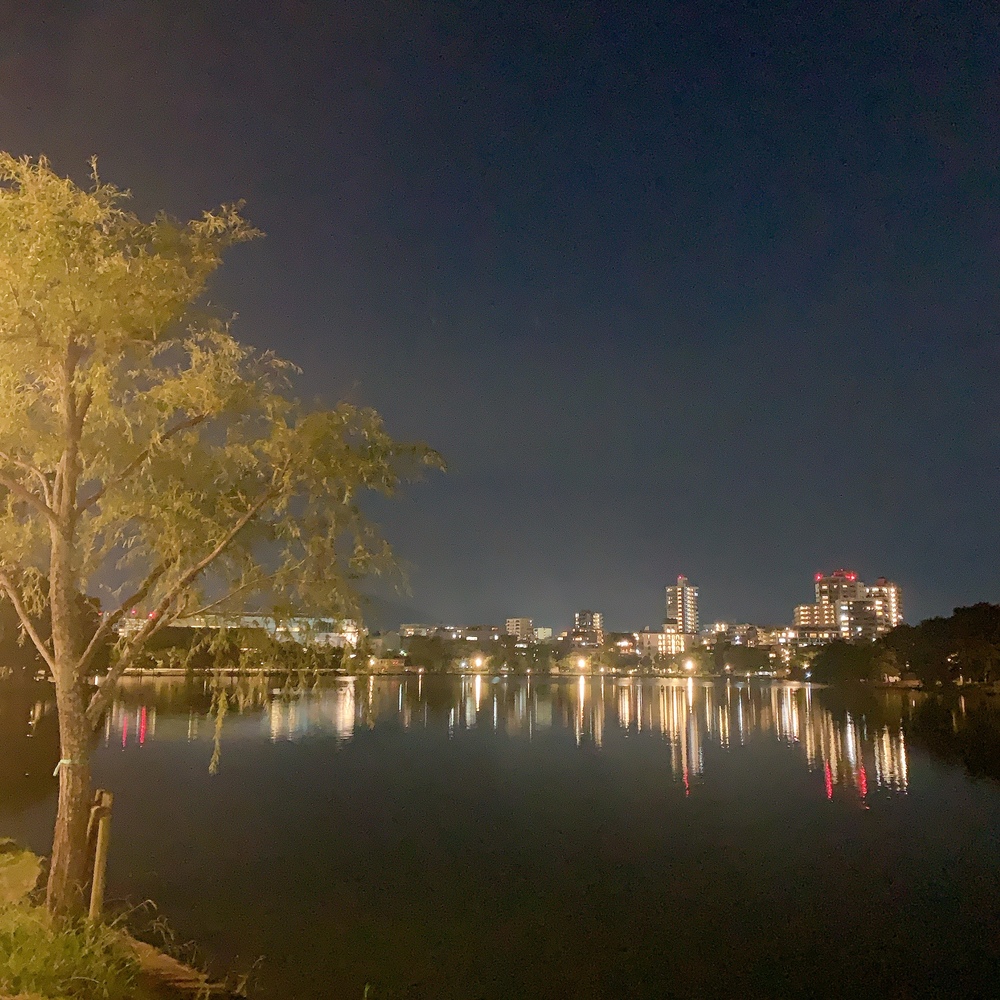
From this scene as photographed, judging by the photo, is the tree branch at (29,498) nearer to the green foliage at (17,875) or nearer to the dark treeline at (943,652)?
the green foliage at (17,875)

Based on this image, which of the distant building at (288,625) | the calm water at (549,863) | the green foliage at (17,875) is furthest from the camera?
the calm water at (549,863)

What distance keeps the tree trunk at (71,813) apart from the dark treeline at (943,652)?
98.4 m

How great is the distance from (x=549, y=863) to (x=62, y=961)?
12.0 meters

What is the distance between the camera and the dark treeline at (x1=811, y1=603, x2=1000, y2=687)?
89625 millimetres

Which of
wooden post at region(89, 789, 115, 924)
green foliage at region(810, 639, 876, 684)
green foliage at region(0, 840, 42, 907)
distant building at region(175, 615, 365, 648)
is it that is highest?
distant building at region(175, 615, 365, 648)

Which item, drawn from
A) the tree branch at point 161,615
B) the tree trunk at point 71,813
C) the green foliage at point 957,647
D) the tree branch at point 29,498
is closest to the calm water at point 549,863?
the tree branch at point 161,615

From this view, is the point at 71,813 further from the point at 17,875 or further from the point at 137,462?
the point at 17,875

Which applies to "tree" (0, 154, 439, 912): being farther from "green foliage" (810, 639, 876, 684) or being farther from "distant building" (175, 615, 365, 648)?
"green foliage" (810, 639, 876, 684)

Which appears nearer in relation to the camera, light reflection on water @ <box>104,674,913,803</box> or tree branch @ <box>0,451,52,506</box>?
tree branch @ <box>0,451,52,506</box>

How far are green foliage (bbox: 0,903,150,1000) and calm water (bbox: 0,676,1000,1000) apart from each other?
9.01 ft

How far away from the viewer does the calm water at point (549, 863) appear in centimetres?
1215

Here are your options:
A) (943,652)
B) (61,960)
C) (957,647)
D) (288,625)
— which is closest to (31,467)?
(288,625)

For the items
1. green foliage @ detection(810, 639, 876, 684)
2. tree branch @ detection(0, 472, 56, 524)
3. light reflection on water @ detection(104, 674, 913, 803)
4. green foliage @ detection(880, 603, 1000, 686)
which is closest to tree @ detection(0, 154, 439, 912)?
tree branch @ detection(0, 472, 56, 524)

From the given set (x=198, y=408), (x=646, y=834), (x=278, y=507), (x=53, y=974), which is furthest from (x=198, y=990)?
(x=646, y=834)
